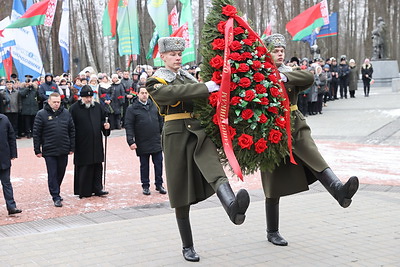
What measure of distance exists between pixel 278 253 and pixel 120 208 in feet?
11.2

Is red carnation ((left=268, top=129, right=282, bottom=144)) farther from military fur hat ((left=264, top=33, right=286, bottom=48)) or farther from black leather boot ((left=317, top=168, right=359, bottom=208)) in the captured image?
military fur hat ((left=264, top=33, right=286, bottom=48))

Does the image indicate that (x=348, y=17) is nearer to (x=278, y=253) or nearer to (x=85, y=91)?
(x=85, y=91)

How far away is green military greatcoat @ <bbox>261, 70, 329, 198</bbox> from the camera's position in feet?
18.7

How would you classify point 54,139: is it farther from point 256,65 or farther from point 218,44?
point 256,65

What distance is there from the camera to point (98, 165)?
389 inches

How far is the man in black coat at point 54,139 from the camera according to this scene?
9219 mm

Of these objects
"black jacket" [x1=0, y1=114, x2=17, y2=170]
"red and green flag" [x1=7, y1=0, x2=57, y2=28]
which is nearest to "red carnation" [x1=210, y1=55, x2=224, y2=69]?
"black jacket" [x1=0, y1=114, x2=17, y2=170]

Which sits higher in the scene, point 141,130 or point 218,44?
point 218,44

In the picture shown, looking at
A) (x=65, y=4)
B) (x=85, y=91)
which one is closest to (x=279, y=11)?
(x=65, y=4)

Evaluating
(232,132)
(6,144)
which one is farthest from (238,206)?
(6,144)

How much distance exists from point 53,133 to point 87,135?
0.63 m

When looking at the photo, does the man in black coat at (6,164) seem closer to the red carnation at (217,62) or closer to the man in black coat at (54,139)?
the man in black coat at (54,139)

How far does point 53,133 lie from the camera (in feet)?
30.3

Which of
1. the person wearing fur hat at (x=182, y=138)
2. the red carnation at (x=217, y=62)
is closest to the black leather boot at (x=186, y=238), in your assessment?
the person wearing fur hat at (x=182, y=138)
